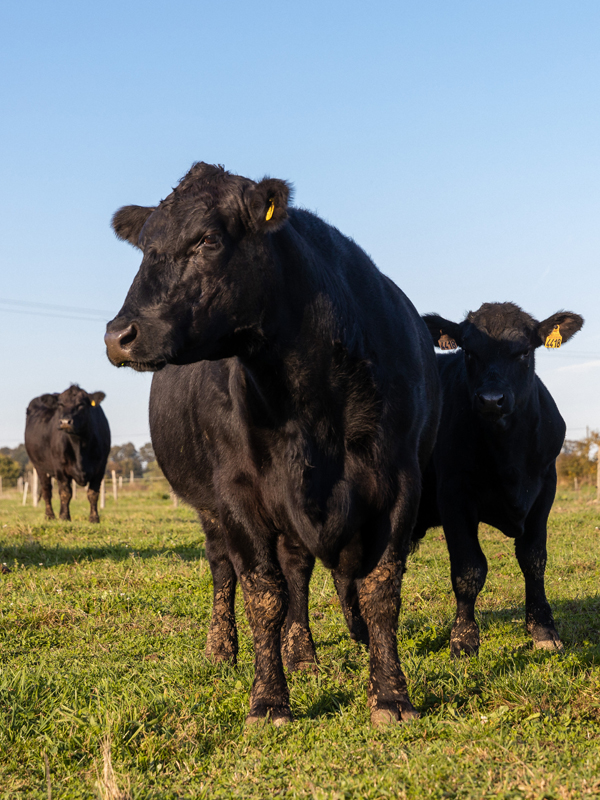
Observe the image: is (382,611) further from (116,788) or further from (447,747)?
(116,788)

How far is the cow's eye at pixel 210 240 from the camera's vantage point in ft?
11.9

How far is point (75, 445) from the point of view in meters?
18.8

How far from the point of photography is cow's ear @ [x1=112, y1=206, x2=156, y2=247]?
4410mm

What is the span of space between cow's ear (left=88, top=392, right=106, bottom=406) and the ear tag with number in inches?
550

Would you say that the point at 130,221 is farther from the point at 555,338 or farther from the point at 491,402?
the point at 555,338

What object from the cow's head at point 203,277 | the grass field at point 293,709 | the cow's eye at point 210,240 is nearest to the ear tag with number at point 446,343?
the grass field at point 293,709

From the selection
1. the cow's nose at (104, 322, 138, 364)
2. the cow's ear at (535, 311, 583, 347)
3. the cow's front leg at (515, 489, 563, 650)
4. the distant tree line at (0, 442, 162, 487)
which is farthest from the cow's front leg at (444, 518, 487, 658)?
the distant tree line at (0, 442, 162, 487)

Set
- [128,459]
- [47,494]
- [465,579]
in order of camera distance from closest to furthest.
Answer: [465,579], [47,494], [128,459]

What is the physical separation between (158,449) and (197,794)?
389 centimetres

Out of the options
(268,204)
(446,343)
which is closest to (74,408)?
(446,343)

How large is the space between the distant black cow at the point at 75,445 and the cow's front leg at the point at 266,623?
46.1 feet

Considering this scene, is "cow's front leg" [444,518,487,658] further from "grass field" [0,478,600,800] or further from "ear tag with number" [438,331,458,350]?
"ear tag with number" [438,331,458,350]

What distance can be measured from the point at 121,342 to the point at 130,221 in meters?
1.23

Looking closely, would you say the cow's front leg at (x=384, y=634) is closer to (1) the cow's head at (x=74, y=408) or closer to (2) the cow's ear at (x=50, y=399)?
(1) the cow's head at (x=74, y=408)
